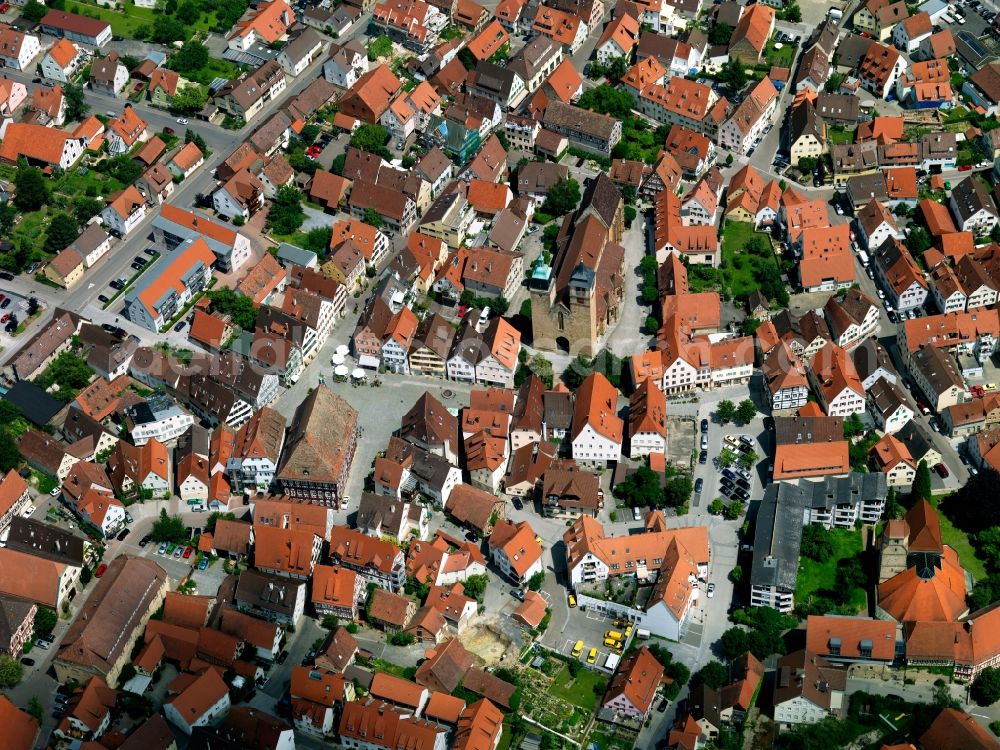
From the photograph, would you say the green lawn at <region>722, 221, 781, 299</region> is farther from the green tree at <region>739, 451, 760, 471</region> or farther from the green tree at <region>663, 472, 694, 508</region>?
the green tree at <region>663, 472, 694, 508</region>

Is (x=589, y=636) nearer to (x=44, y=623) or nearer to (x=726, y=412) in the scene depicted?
(x=726, y=412)

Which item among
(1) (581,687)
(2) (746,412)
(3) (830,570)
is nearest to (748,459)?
(2) (746,412)

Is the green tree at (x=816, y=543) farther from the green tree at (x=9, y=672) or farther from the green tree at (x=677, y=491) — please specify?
the green tree at (x=9, y=672)

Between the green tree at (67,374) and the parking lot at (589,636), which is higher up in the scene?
the parking lot at (589,636)

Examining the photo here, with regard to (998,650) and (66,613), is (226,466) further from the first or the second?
(998,650)

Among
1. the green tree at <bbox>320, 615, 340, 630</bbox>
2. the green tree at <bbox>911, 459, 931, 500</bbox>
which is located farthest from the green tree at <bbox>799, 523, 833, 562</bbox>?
the green tree at <bbox>320, 615, 340, 630</bbox>

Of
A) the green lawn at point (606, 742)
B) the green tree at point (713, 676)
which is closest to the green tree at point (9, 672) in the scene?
the green lawn at point (606, 742)

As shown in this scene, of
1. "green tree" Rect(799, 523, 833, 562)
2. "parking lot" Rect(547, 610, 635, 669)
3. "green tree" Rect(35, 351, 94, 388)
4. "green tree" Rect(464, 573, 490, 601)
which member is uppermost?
"green tree" Rect(799, 523, 833, 562)

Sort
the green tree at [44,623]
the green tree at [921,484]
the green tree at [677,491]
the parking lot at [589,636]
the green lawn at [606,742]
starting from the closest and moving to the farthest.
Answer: the green lawn at [606,742] < the parking lot at [589,636] < the green tree at [44,623] < the green tree at [921,484] < the green tree at [677,491]
